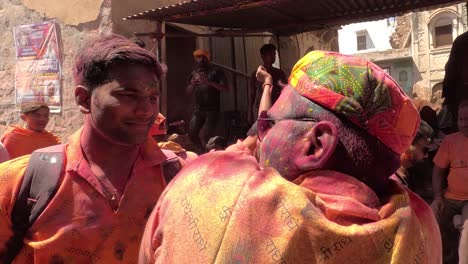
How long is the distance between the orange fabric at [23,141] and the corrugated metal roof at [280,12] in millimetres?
1895

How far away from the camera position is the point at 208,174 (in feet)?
3.59

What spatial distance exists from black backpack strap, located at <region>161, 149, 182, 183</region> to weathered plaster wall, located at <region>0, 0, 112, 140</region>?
5.15 metres

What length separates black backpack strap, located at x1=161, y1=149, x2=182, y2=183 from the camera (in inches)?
76.5

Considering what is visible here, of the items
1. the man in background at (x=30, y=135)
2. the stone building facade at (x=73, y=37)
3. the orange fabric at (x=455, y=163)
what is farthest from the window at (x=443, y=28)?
the man in background at (x=30, y=135)

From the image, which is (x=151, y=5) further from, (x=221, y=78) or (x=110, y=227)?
→ (x=110, y=227)

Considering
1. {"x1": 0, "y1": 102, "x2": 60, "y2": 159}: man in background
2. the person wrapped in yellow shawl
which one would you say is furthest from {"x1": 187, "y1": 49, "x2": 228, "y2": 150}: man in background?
the person wrapped in yellow shawl

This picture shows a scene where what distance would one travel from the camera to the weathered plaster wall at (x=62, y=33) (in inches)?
267

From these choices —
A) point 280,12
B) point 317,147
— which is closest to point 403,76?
point 280,12

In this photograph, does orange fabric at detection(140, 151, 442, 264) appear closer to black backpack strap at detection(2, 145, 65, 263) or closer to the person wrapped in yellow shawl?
the person wrapped in yellow shawl

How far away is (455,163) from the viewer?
4.52 metres

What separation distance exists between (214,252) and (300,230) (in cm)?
18

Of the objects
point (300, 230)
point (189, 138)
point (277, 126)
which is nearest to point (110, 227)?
→ point (277, 126)

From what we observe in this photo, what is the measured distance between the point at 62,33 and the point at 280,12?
305 centimetres

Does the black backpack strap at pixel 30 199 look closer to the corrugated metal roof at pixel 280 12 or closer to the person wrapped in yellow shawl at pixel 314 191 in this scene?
the person wrapped in yellow shawl at pixel 314 191
